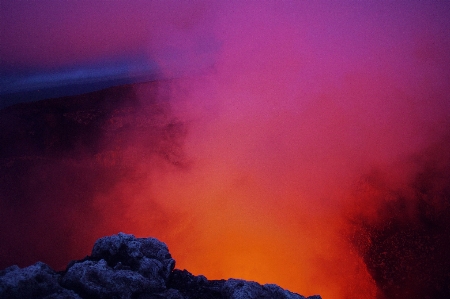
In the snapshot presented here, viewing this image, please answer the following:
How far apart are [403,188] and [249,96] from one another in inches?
145

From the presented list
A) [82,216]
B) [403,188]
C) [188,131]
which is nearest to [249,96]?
[188,131]

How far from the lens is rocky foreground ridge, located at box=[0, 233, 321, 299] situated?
6.42 feet

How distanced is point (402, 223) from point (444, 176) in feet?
3.75

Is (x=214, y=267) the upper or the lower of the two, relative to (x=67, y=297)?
upper

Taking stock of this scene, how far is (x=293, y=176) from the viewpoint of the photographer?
259 inches

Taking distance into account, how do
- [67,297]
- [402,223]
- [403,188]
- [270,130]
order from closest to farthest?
[67,297] < [402,223] < [403,188] < [270,130]

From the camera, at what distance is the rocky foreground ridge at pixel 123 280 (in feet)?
6.42

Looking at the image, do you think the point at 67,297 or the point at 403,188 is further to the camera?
the point at 403,188

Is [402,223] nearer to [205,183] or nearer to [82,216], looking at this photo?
[205,183]

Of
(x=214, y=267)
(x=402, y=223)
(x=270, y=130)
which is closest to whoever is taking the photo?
(x=402, y=223)

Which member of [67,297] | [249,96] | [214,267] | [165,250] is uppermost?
[249,96]

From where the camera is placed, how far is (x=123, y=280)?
2125 mm

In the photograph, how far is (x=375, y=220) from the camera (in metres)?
5.39

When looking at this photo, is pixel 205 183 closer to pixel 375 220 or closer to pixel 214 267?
pixel 214 267
